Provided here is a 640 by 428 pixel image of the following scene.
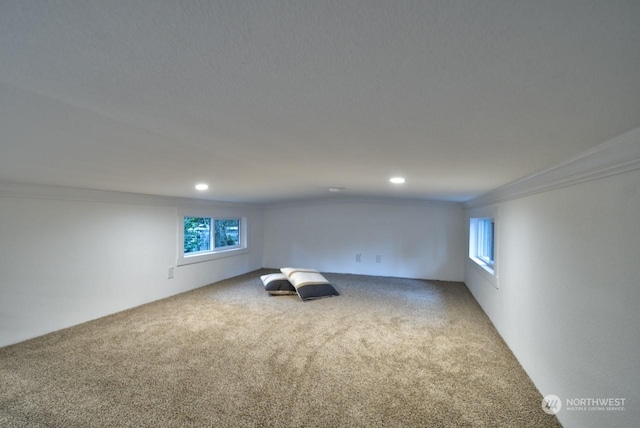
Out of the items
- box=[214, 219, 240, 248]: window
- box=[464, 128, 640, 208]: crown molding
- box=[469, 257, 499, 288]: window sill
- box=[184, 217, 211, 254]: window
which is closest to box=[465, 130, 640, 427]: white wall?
box=[464, 128, 640, 208]: crown molding

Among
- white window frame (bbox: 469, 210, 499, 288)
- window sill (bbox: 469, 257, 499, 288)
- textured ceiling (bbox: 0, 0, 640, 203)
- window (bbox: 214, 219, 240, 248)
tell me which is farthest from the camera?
window (bbox: 214, 219, 240, 248)

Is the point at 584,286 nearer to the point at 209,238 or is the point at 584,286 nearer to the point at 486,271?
the point at 486,271

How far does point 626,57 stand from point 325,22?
0.62 m

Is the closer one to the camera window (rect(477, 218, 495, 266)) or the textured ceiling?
the textured ceiling

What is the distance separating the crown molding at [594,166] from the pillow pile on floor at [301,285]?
9.26 feet

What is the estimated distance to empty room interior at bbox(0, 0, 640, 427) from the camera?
0.62 m

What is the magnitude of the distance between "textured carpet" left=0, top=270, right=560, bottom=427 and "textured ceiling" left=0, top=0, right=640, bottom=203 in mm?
1483

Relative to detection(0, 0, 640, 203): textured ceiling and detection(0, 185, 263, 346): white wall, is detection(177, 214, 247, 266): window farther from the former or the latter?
detection(0, 0, 640, 203): textured ceiling

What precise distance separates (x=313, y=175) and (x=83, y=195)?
2392 mm

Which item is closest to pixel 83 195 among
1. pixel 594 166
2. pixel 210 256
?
pixel 210 256

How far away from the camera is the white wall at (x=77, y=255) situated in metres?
2.56

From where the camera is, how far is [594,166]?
1.32 meters

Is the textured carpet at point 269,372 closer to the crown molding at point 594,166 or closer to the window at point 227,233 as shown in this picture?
the crown molding at point 594,166

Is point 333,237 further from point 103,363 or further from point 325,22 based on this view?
point 325,22
